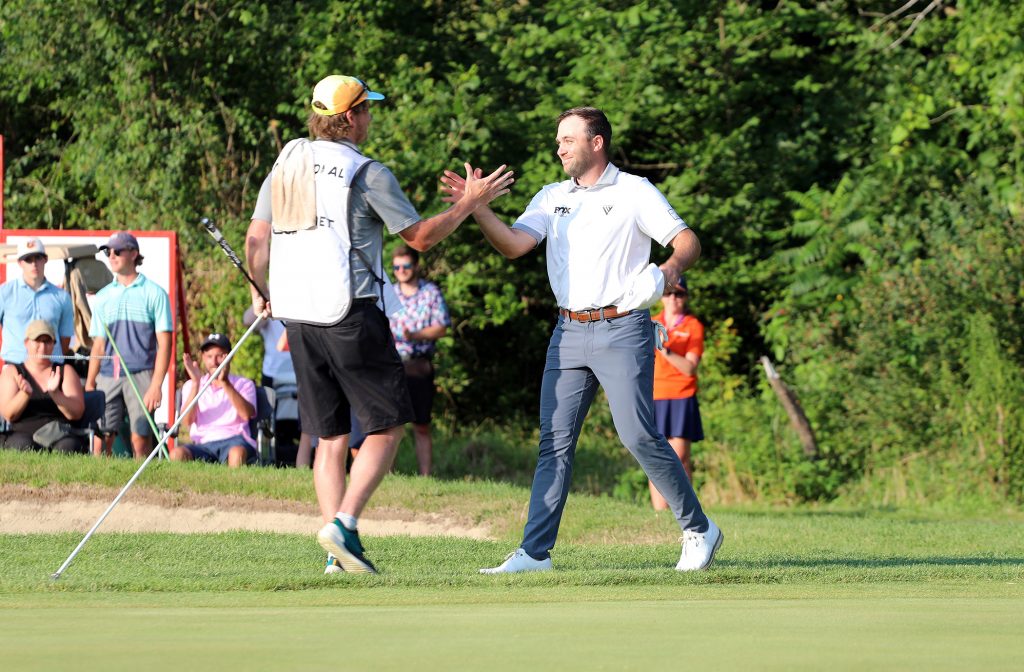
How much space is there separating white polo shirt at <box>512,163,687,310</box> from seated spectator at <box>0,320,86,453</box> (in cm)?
670

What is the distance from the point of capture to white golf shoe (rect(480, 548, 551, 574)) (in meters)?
7.52

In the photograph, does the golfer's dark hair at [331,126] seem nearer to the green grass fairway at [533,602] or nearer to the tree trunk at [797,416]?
the green grass fairway at [533,602]

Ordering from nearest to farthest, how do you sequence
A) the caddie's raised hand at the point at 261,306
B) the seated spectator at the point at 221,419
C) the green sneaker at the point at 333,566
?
the green sneaker at the point at 333,566 < the caddie's raised hand at the point at 261,306 < the seated spectator at the point at 221,419

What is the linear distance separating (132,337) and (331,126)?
22.4ft

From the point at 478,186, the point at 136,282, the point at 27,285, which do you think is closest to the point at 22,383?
the point at 27,285

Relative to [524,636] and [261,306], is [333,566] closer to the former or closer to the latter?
[261,306]

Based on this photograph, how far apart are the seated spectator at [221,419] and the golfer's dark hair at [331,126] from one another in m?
6.25

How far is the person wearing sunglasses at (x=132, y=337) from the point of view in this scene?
13641 mm

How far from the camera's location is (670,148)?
21391mm

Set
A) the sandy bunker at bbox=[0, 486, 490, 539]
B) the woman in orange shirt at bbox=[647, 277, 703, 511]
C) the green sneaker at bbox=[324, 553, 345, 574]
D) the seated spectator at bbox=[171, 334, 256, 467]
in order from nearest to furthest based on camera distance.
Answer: the green sneaker at bbox=[324, 553, 345, 574], the sandy bunker at bbox=[0, 486, 490, 539], the woman in orange shirt at bbox=[647, 277, 703, 511], the seated spectator at bbox=[171, 334, 256, 467]

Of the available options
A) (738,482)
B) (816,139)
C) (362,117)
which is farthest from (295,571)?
(816,139)

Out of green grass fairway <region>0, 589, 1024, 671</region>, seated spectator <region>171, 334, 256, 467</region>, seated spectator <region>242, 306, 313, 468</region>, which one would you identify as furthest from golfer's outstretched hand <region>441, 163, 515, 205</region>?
seated spectator <region>242, 306, 313, 468</region>

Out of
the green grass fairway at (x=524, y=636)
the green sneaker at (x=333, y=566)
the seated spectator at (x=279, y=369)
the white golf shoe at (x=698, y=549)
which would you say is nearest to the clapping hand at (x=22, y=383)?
the seated spectator at (x=279, y=369)

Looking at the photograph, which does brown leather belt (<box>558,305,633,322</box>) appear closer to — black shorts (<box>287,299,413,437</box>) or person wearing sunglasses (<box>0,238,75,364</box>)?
black shorts (<box>287,299,413,437</box>)
